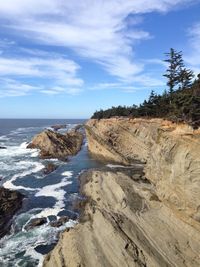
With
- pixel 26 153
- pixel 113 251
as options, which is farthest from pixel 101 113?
pixel 113 251

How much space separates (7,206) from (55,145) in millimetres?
35615

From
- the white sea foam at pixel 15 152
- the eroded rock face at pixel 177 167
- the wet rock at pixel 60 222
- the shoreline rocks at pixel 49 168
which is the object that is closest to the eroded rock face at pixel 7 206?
the wet rock at pixel 60 222

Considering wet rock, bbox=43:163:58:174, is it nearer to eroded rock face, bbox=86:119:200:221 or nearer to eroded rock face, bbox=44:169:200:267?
eroded rock face, bbox=86:119:200:221

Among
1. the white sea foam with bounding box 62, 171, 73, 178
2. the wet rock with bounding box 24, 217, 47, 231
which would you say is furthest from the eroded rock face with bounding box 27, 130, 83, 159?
the wet rock with bounding box 24, 217, 47, 231

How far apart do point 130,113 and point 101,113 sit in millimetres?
16358

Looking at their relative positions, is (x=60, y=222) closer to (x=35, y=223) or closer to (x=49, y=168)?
(x=35, y=223)

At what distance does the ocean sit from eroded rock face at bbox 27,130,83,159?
1867 millimetres

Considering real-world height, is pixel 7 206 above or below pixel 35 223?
above

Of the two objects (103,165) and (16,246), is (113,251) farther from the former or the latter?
(103,165)

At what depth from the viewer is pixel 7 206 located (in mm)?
36750

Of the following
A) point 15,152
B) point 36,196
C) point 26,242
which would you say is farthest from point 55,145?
point 26,242

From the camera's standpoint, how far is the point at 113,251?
22859 millimetres

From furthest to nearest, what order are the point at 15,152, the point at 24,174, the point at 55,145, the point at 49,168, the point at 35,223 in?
the point at 15,152, the point at 55,145, the point at 49,168, the point at 24,174, the point at 35,223

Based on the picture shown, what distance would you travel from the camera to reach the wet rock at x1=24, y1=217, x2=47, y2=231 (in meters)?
32.2
